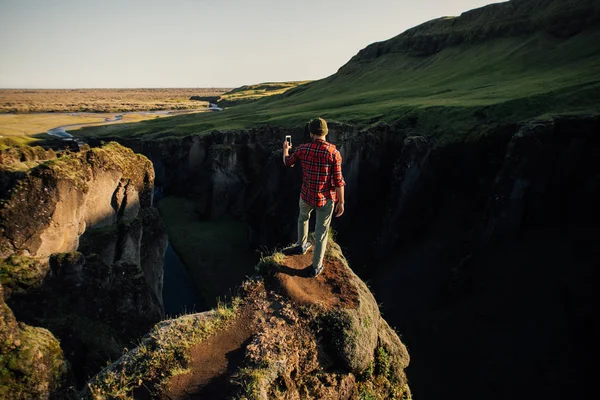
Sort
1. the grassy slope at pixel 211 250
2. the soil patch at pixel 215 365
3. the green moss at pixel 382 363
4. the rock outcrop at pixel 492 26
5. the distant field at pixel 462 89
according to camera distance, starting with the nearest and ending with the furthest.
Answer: the soil patch at pixel 215 365
the green moss at pixel 382 363
the distant field at pixel 462 89
the grassy slope at pixel 211 250
the rock outcrop at pixel 492 26

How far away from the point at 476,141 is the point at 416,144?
4169 mm

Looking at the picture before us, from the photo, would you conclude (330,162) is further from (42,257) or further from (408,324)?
(408,324)

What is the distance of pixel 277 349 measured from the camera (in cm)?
651

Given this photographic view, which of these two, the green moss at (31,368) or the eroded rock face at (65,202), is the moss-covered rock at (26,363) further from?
the eroded rock face at (65,202)

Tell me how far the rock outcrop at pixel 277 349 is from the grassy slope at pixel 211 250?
20367mm

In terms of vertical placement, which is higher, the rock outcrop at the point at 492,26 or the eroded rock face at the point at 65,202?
the rock outcrop at the point at 492,26

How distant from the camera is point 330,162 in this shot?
26.1ft

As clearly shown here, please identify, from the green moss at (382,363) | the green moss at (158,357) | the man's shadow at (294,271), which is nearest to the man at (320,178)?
the man's shadow at (294,271)

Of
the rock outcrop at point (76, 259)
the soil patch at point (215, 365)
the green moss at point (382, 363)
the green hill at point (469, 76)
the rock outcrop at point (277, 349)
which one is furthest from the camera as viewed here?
the green hill at point (469, 76)

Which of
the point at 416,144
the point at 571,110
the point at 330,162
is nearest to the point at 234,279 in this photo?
the point at 416,144

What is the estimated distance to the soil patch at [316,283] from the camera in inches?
307

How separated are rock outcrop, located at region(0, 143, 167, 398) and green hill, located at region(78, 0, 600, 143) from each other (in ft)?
82.0

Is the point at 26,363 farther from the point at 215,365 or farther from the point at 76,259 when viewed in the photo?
the point at 76,259

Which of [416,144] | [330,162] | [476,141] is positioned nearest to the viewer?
[330,162]
